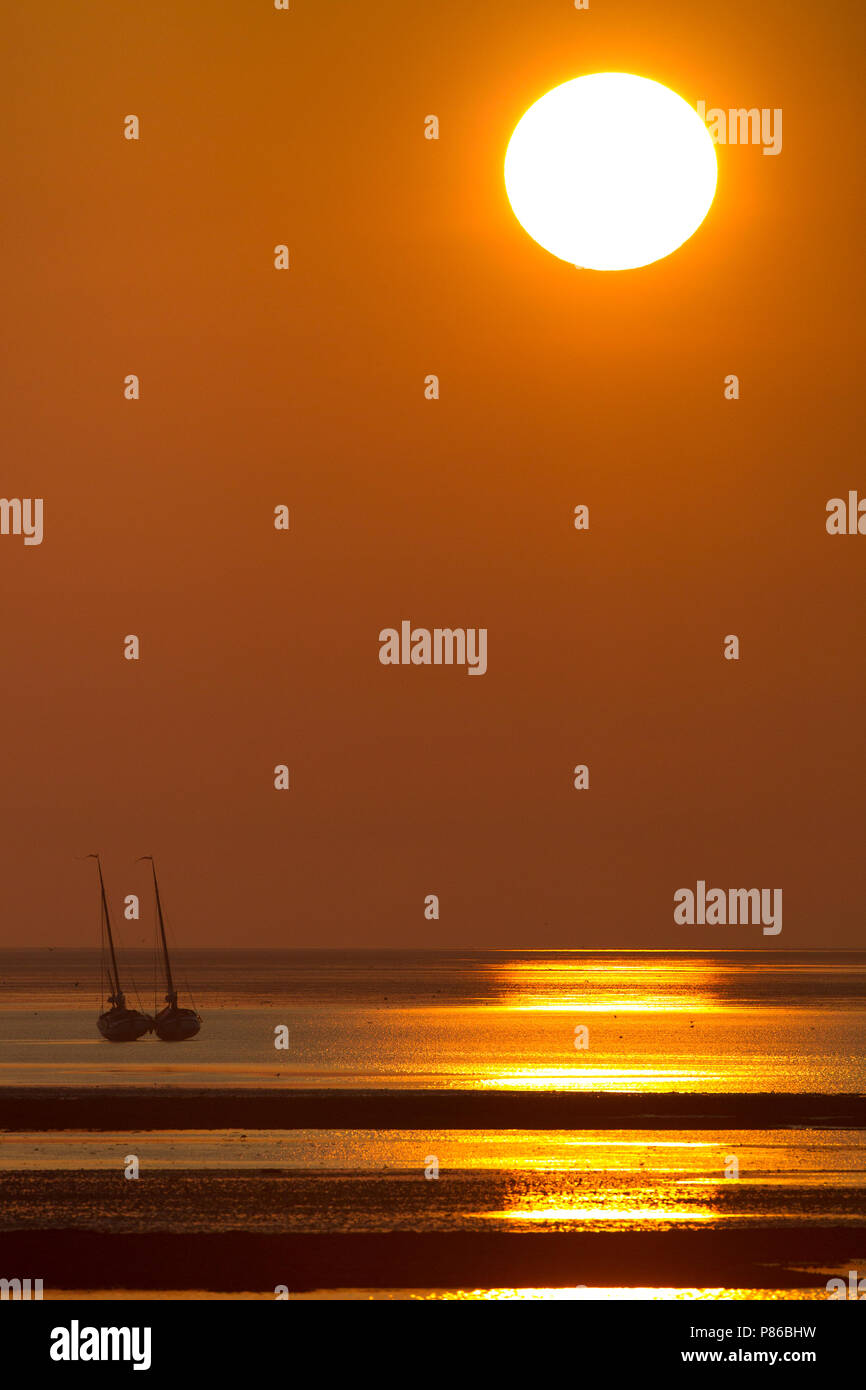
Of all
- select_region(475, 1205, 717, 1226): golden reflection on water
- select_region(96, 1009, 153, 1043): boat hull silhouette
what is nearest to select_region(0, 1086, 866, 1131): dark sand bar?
select_region(475, 1205, 717, 1226): golden reflection on water

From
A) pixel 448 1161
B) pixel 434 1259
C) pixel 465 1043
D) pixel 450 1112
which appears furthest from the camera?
pixel 465 1043

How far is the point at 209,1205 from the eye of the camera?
25516 millimetres

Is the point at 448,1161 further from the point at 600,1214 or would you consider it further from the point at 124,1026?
the point at 124,1026

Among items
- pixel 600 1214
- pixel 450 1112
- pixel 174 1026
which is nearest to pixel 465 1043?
pixel 174 1026

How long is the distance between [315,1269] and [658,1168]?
461 inches

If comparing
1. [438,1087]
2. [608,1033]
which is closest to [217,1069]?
[438,1087]

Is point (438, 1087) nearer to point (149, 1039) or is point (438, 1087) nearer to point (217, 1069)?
point (217, 1069)

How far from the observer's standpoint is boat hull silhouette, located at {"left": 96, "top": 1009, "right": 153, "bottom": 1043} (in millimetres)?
88938

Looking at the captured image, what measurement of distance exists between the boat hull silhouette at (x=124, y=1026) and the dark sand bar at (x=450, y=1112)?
4406cm

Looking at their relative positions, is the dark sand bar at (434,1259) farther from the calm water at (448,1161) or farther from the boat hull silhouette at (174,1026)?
the boat hull silhouette at (174,1026)

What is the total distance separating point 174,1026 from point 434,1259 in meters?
71.7

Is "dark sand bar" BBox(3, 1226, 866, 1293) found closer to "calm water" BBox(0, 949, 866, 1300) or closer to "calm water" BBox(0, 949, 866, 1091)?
"calm water" BBox(0, 949, 866, 1300)

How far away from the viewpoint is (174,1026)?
90125 millimetres

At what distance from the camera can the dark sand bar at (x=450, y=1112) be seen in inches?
1512
